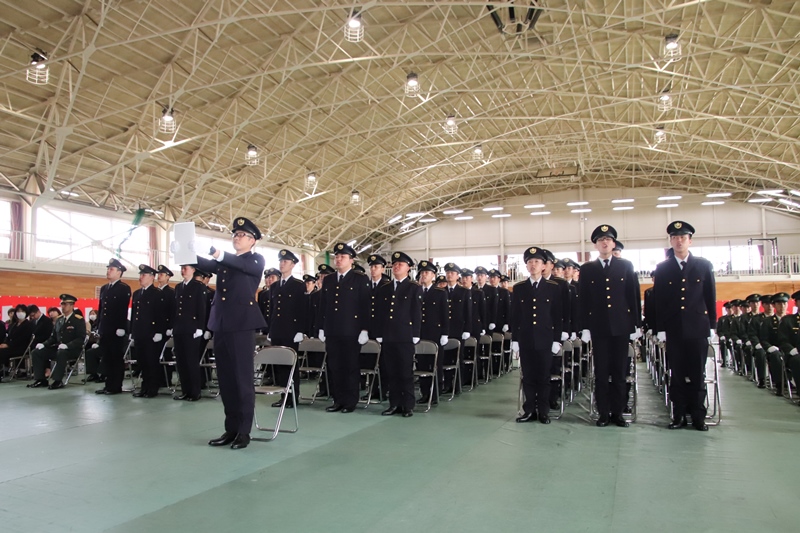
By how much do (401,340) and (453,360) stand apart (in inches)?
92.0

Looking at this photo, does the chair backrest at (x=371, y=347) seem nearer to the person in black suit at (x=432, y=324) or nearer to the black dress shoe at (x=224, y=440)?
the person in black suit at (x=432, y=324)

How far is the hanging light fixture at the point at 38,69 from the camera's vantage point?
13.4m

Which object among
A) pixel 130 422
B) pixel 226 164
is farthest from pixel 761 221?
pixel 130 422

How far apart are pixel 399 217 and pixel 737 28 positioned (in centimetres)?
2267

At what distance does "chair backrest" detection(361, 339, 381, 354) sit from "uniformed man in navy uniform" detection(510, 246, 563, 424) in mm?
1842

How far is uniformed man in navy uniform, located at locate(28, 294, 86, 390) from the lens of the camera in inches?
371

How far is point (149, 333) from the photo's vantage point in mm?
8383

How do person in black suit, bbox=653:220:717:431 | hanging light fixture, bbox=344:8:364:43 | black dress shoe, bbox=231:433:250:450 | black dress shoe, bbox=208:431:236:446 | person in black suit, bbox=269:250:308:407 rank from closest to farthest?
black dress shoe, bbox=231:433:250:450 → black dress shoe, bbox=208:431:236:446 → person in black suit, bbox=653:220:717:431 → person in black suit, bbox=269:250:308:407 → hanging light fixture, bbox=344:8:364:43

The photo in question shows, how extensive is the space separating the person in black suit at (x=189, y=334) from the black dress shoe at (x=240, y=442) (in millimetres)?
3168

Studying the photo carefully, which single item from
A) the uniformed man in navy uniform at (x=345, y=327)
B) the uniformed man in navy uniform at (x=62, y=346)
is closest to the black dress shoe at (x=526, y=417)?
the uniformed man in navy uniform at (x=345, y=327)

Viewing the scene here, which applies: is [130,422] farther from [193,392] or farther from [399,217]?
[399,217]

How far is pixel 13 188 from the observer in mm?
19797

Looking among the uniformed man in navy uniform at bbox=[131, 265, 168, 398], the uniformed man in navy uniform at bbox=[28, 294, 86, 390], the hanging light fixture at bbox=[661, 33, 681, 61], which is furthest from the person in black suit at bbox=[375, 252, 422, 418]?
the hanging light fixture at bbox=[661, 33, 681, 61]

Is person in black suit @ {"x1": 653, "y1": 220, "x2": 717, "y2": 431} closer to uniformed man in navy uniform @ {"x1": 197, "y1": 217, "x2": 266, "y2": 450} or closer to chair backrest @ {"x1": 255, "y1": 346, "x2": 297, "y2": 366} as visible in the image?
chair backrest @ {"x1": 255, "y1": 346, "x2": 297, "y2": 366}
